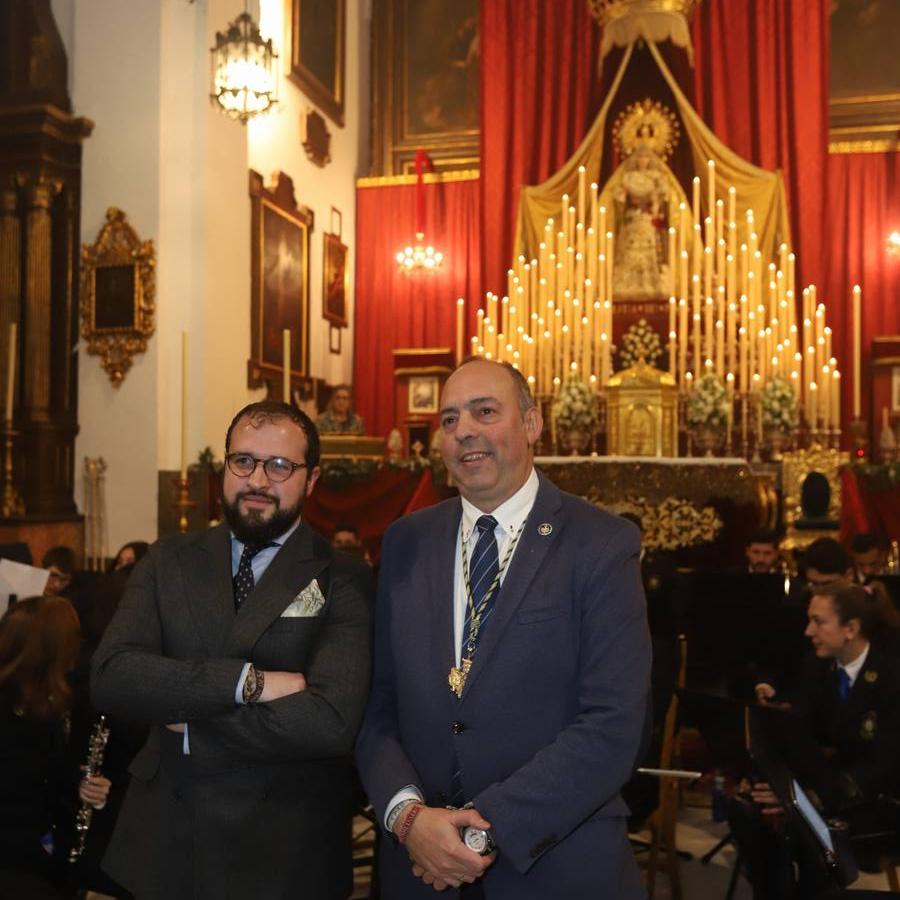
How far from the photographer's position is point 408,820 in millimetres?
2127

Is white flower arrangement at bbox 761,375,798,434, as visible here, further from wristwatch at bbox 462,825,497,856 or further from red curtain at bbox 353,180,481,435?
wristwatch at bbox 462,825,497,856

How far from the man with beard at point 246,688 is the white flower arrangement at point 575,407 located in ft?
25.6

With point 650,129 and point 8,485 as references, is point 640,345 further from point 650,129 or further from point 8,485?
point 8,485

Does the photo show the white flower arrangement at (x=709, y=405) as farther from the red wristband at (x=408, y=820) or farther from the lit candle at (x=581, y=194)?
the red wristband at (x=408, y=820)

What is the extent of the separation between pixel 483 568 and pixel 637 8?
11.5m

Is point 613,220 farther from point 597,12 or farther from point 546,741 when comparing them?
point 546,741

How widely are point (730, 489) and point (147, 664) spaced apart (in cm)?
663

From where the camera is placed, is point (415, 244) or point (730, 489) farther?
point (415, 244)

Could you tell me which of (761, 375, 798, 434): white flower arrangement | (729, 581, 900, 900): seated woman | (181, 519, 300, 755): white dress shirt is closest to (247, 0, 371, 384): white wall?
(761, 375, 798, 434): white flower arrangement

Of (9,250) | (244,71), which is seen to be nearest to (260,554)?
(244,71)

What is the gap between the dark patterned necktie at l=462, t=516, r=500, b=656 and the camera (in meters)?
2.33

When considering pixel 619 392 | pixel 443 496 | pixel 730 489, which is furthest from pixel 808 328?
pixel 443 496

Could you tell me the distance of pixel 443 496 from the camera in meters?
9.13

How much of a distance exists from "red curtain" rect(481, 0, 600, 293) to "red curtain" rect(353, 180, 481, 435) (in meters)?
0.47
